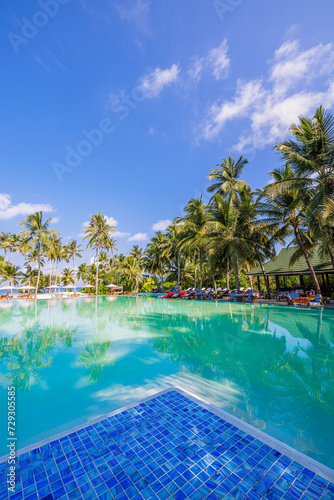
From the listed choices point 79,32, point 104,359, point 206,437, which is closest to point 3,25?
point 79,32

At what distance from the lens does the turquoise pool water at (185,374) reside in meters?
→ 2.87

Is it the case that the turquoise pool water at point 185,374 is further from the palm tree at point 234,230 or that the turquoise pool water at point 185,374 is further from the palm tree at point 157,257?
the palm tree at point 157,257

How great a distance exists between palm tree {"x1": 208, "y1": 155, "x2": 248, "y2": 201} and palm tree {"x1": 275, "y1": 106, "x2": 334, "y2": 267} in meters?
9.07

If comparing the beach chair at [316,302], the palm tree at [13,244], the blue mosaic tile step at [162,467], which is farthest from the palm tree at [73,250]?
the blue mosaic tile step at [162,467]

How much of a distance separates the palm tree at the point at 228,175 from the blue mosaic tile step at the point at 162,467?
21.2 m

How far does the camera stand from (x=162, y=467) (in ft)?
6.43

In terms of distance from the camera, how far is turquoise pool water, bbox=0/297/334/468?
2869mm

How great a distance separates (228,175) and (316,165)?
35.9 feet

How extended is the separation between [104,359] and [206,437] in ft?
12.3

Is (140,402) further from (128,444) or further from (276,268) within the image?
(276,268)

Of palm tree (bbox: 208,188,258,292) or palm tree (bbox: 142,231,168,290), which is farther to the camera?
palm tree (bbox: 142,231,168,290)

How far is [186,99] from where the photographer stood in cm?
1448

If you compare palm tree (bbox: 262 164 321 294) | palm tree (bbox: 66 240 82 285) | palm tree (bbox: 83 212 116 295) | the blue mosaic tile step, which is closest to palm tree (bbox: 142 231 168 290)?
palm tree (bbox: 83 212 116 295)

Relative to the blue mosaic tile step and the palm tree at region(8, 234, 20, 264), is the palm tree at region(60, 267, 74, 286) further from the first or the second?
the blue mosaic tile step
